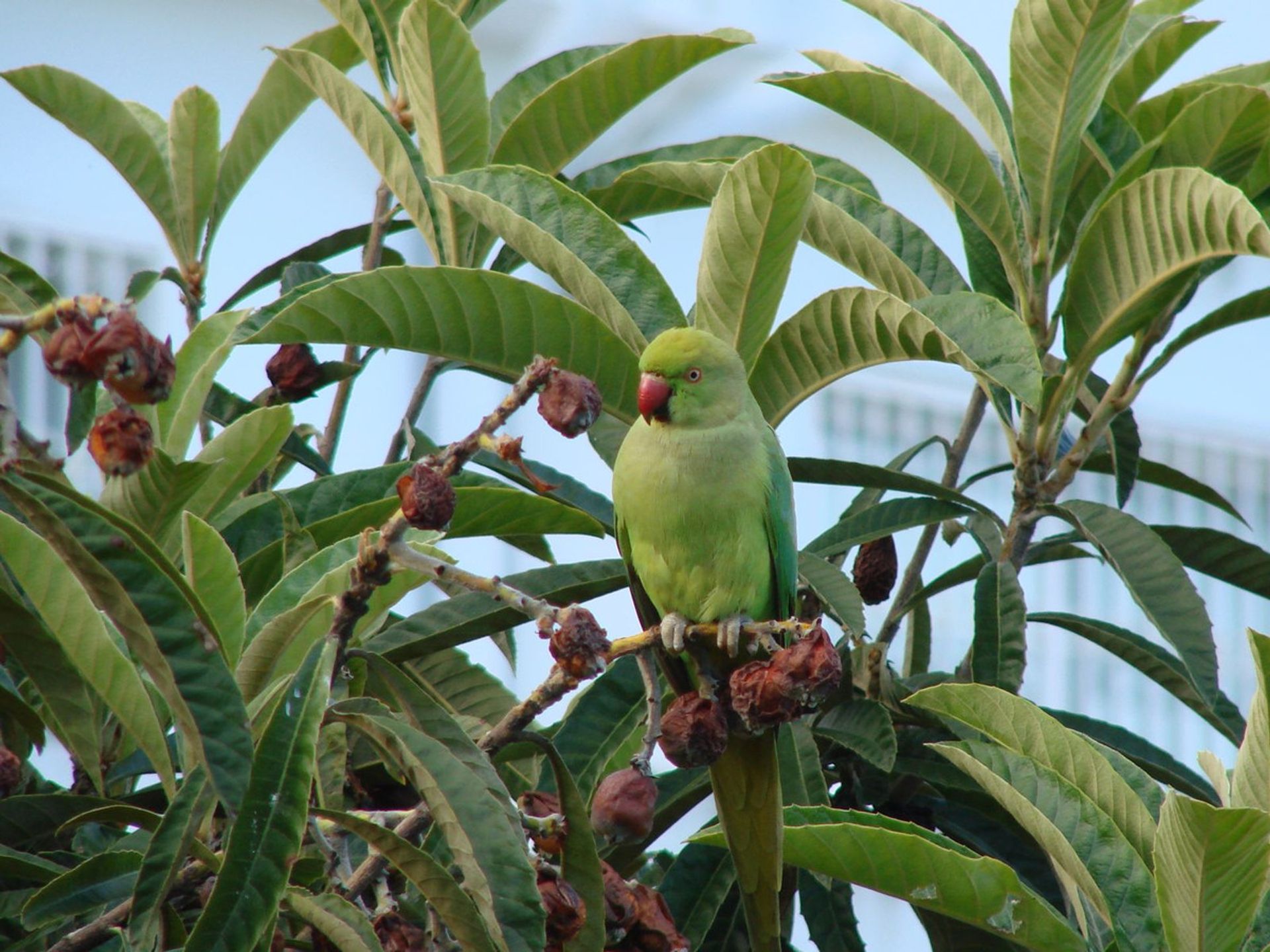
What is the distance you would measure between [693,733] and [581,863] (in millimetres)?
164

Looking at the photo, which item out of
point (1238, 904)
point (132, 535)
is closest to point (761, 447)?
point (1238, 904)

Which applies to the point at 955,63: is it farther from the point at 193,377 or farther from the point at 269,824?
the point at 269,824

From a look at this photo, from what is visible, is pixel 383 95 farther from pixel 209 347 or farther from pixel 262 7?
pixel 262 7

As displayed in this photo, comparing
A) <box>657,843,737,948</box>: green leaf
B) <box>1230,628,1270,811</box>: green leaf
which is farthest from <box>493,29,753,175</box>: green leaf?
<box>1230,628,1270,811</box>: green leaf

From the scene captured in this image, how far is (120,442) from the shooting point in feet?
2.97

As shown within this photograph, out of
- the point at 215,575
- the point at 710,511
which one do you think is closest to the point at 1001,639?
the point at 710,511

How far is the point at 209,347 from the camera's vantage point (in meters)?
1.61

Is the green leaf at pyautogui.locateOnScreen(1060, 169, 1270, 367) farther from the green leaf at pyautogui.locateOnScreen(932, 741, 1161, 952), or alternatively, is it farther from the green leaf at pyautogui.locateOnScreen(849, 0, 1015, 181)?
the green leaf at pyautogui.locateOnScreen(932, 741, 1161, 952)

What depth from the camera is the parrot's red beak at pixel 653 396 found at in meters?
1.77

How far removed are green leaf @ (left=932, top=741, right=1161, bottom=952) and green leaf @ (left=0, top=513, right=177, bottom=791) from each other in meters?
0.78

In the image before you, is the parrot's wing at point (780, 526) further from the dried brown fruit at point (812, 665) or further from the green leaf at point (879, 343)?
the dried brown fruit at point (812, 665)

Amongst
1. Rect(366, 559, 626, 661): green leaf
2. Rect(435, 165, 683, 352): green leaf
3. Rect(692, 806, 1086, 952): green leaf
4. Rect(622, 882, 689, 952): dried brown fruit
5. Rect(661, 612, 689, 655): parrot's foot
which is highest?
Rect(435, 165, 683, 352): green leaf

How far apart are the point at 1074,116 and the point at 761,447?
2.01 feet

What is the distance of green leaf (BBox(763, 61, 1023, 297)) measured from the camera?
1.81 m
